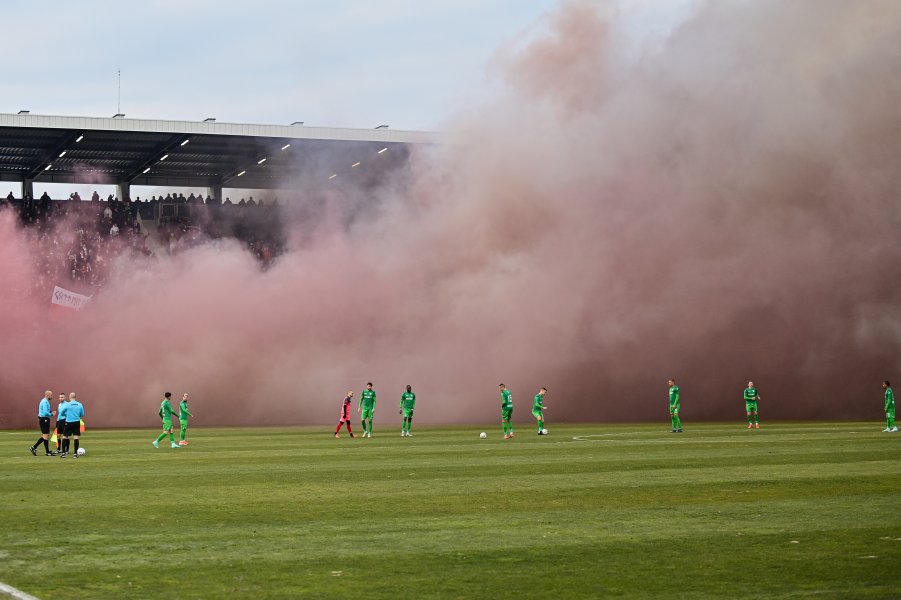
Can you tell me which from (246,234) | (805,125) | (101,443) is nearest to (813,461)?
(101,443)

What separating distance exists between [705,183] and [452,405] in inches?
510

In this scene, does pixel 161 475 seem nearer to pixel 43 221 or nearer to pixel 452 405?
pixel 452 405

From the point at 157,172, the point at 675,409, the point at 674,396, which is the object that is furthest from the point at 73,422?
the point at 157,172

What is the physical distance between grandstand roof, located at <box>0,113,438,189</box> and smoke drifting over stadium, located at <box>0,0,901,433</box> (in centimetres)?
371

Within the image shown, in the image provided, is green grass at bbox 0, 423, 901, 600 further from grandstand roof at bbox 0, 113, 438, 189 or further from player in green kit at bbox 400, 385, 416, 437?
grandstand roof at bbox 0, 113, 438, 189

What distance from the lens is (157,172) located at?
57719 mm

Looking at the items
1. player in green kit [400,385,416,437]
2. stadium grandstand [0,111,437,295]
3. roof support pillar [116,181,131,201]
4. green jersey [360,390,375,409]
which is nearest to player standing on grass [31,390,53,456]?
green jersey [360,390,375,409]

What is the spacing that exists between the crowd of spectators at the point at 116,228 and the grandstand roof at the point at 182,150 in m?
1.55

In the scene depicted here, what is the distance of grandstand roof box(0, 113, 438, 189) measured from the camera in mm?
48625

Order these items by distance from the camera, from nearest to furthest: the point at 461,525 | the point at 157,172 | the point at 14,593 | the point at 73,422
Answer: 1. the point at 14,593
2. the point at 461,525
3. the point at 73,422
4. the point at 157,172

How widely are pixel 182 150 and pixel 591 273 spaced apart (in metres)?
19.0

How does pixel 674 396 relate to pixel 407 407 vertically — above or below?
above

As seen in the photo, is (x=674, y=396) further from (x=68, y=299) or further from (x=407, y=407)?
(x=68, y=299)

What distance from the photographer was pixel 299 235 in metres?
52.5
